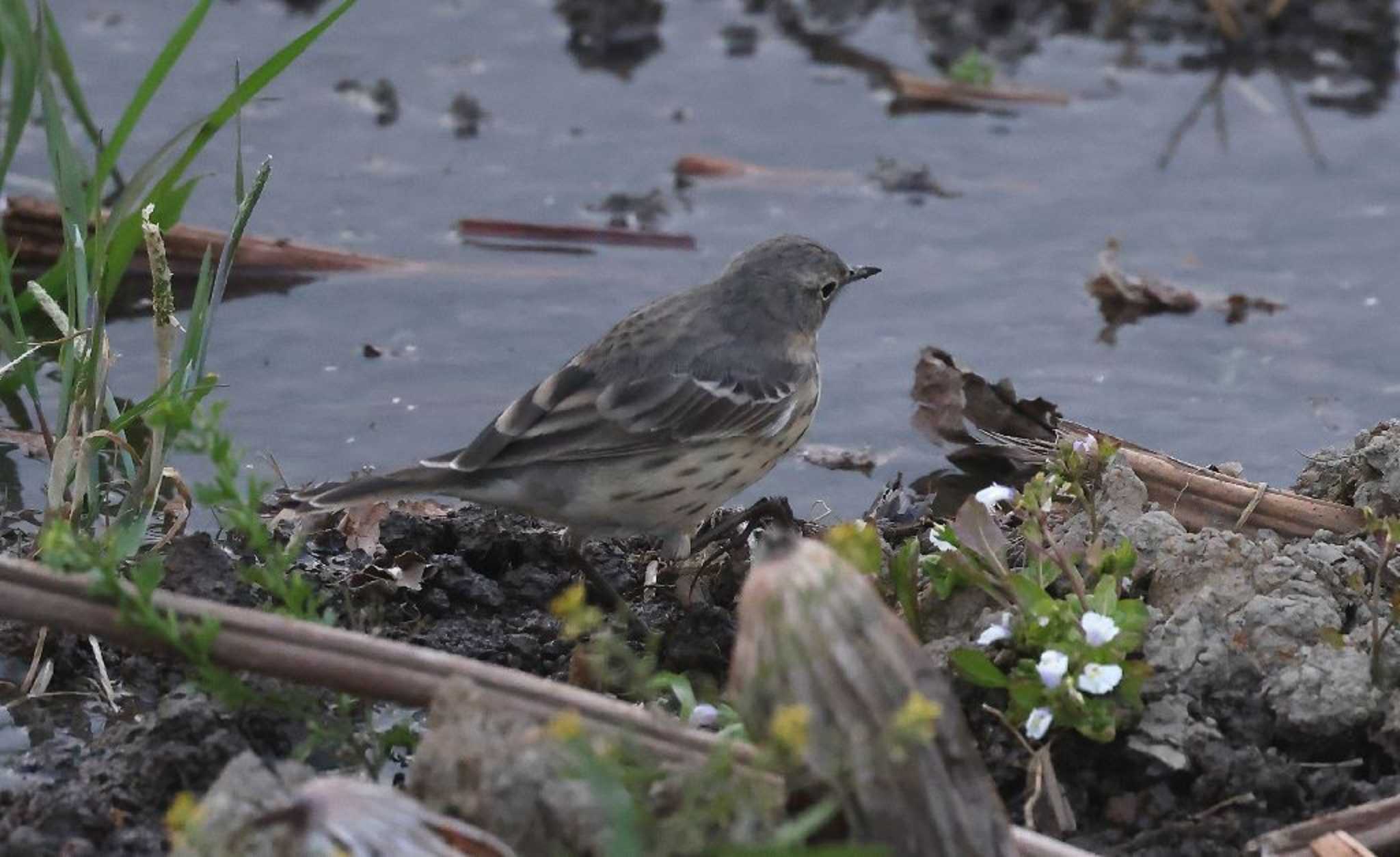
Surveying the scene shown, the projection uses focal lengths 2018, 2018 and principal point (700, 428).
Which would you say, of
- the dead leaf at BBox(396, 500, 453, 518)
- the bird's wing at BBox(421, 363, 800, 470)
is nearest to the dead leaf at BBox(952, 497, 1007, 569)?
the bird's wing at BBox(421, 363, 800, 470)

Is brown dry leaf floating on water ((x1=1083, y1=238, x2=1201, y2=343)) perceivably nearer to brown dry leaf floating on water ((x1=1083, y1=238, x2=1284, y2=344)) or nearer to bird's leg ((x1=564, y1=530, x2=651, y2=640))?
brown dry leaf floating on water ((x1=1083, y1=238, x2=1284, y2=344))

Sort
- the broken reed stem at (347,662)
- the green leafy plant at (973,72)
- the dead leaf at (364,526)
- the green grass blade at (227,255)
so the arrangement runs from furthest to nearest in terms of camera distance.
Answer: the green leafy plant at (973,72) → the dead leaf at (364,526) → the green grass blade at (227,255) → the broken reed stem at (347,662)

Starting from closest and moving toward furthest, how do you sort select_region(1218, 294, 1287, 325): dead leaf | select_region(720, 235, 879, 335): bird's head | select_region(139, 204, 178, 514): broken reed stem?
select_region(139, 204, 178, 514): broken reed stem
select_region(720, 235, 879, 335): bird's head
select_region(1218, 294, 1287, 325): dead leaf

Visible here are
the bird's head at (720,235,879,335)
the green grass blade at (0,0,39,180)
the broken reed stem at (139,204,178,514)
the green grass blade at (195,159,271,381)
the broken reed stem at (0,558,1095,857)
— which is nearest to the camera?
the broken reed stem at (0,558,1095,857)

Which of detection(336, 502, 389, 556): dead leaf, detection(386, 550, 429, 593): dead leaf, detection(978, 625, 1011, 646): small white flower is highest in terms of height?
detection(978, 625, 1011, 646): small white flower

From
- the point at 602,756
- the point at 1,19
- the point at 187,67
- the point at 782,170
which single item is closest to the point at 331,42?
the point at 187,67

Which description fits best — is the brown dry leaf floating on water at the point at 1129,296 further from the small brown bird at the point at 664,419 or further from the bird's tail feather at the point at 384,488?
the bird's tail feather at the point at 384,488

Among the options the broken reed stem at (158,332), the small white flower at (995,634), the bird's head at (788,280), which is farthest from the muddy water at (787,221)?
the small white flower at (995,634)
